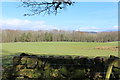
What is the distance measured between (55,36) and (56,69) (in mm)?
1015

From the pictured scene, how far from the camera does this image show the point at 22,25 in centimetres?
249

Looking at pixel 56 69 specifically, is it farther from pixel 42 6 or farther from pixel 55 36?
pixel 55 36

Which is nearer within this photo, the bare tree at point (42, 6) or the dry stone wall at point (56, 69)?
the dry stone wall at point (56, 69)

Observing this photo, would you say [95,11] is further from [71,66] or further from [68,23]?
[71,66]

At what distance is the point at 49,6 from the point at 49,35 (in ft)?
2.79

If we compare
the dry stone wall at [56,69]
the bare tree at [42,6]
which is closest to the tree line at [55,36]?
the bare tree at [42,6]

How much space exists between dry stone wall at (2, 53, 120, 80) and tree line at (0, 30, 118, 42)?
70 cm

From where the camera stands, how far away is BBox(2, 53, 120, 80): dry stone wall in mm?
2039

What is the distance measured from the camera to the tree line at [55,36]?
2842 mm

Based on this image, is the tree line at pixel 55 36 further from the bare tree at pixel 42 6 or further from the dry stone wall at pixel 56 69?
the dry stone wall at pixel 56 69

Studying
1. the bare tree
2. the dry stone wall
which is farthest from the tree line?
the dry stone wall

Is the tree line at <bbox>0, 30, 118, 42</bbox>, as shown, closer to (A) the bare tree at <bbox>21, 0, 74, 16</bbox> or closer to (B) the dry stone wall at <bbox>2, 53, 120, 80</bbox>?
(A) the bare tree at <bbox>21, 0, 74, 16</bbox>

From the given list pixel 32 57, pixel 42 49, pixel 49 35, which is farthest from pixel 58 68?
pixel 42 49

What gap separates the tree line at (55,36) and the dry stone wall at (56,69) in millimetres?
703
